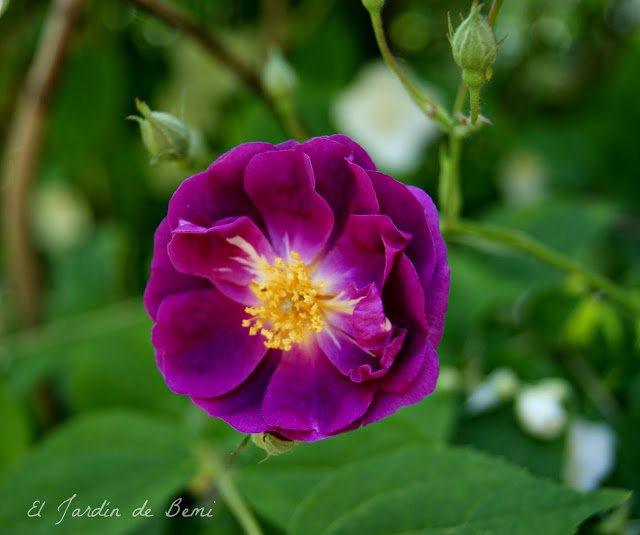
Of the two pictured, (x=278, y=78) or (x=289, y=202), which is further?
(x=278, y=78)

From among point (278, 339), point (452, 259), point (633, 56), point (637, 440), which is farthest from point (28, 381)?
point (633, 56)

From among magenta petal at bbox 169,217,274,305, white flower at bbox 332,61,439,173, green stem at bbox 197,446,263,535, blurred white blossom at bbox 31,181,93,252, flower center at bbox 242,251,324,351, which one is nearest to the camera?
magenta petal at bbox 169,217,274,305

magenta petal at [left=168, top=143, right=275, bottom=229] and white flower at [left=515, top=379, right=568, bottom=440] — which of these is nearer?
magenta petal at [left=168, top=143, right=275, bottom=229]

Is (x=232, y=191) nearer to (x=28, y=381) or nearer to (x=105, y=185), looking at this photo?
(x=28, y=381)

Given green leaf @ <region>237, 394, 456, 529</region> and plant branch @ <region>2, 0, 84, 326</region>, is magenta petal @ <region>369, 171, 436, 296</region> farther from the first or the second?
plant branch @ <region>2, 0, 84, 326</region>

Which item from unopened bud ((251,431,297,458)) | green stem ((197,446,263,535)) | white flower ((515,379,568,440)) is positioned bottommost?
white flower ((515,379,568,440))

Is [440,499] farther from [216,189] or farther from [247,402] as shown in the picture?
[216,189]

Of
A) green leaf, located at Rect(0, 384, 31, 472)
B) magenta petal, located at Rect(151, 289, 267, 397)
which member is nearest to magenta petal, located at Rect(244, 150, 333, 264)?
magenta petal, located at Rect(151, 289, 267, 397)

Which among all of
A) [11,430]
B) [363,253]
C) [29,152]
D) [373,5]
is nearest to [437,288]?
[363,253]
